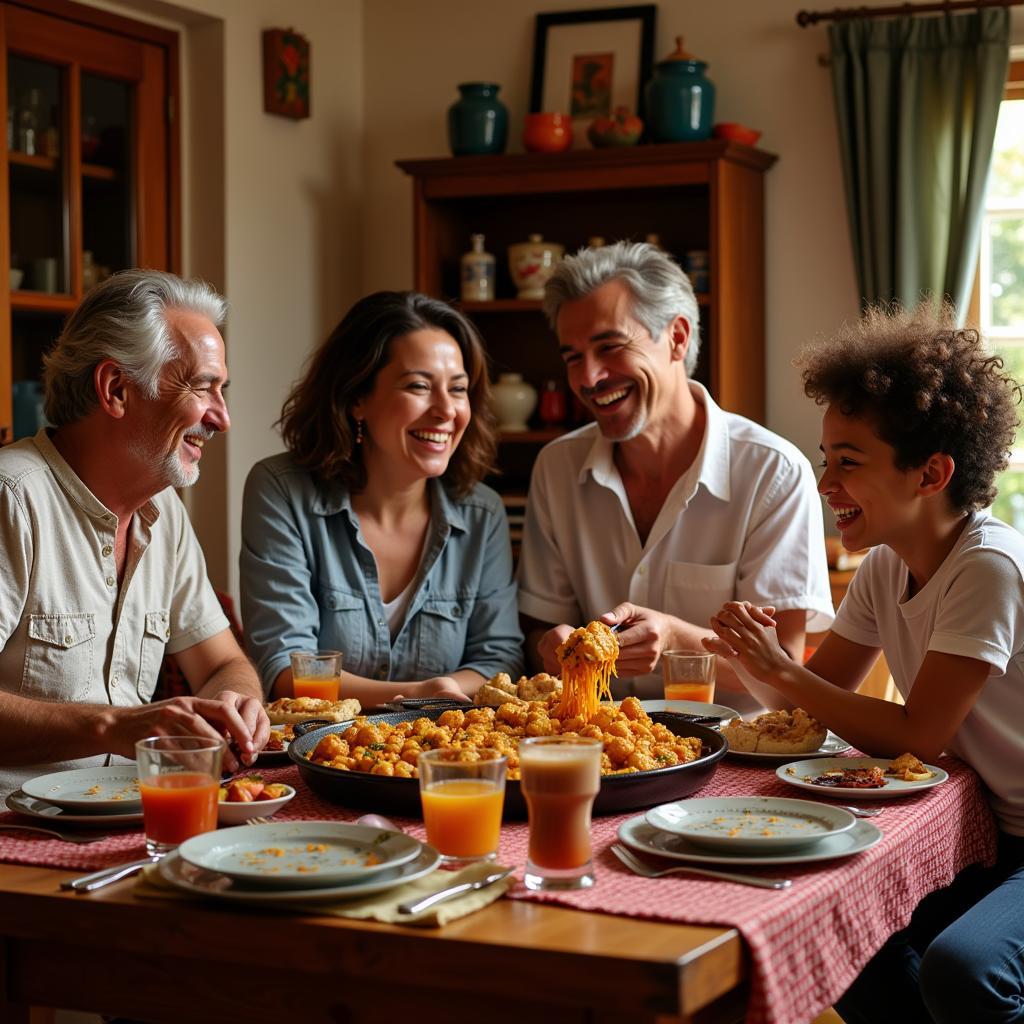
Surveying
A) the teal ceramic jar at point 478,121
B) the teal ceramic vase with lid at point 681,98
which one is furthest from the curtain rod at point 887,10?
the teal ceramic jar at point 478,121

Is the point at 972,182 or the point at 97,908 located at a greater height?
the point at 972,182

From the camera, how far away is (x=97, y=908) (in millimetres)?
1369

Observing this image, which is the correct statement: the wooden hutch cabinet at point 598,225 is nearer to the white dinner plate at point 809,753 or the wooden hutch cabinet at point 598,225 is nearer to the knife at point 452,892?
the white dinner plate at point 809,753

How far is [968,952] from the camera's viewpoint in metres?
1.78

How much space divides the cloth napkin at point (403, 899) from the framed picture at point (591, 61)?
3693 mm

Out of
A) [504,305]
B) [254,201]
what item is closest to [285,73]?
[254,201]

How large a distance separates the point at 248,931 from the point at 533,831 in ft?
0.97

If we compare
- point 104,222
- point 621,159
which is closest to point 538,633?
point 621,159

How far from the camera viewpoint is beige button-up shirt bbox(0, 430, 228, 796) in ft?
6.93

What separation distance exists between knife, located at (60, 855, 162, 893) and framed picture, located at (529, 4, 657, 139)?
12.0 ft

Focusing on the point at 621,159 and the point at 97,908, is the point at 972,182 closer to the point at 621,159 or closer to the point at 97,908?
the point at 621,159

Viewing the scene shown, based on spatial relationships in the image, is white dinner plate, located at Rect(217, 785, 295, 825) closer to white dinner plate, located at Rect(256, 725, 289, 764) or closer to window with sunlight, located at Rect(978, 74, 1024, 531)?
white dinner plate, located at Rect(256, 725, 289, 764)

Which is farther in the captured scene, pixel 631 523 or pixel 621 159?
pixel 621 159

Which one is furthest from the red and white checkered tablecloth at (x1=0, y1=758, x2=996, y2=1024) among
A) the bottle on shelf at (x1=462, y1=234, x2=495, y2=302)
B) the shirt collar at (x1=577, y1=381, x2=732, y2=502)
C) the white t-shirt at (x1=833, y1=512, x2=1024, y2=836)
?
the bottle on shelf at (x1=462, y1=234, x2=495, y2=302)
